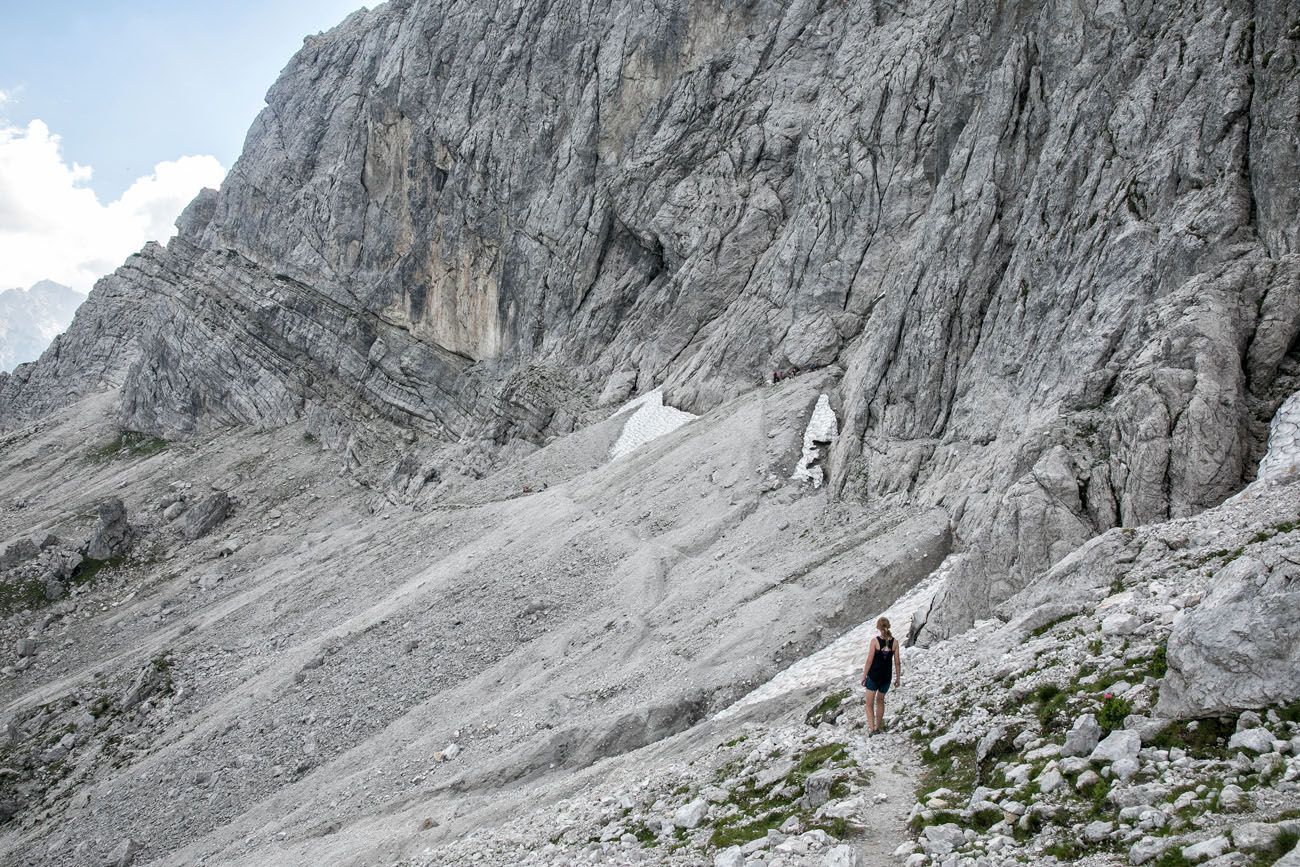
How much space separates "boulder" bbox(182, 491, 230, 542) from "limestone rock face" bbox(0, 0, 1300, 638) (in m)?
12.5

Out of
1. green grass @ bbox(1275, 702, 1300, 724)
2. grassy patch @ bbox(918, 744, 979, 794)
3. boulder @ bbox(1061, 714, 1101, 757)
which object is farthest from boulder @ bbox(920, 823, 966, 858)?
green grass @ bbox(1275, 702, 1300, 724)

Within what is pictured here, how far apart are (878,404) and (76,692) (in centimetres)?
3978

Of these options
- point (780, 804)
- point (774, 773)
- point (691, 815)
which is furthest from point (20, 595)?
point (780, 804)

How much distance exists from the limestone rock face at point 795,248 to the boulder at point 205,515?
12.5 meters

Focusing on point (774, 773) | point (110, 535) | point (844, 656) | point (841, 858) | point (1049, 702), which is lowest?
point (844, 656)

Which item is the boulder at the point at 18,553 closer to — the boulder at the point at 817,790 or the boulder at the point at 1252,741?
the boulder at the point at 817,790

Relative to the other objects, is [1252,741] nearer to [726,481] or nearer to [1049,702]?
[1049,702]

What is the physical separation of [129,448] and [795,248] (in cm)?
7455

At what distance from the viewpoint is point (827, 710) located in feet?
55.9

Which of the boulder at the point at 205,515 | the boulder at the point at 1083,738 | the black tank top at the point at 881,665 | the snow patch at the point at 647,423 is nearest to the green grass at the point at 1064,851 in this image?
the boulder at the point at 1083,738

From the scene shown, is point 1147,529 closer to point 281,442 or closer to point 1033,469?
point 1033,469

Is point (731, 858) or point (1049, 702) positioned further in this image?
point (1049, 702)

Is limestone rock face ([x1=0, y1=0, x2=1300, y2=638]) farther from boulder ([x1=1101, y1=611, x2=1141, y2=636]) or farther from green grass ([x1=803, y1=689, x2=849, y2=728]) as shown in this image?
boulder ([x1=1101, y1=611, x2=1141, y2=636])

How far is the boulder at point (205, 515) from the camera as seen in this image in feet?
222
